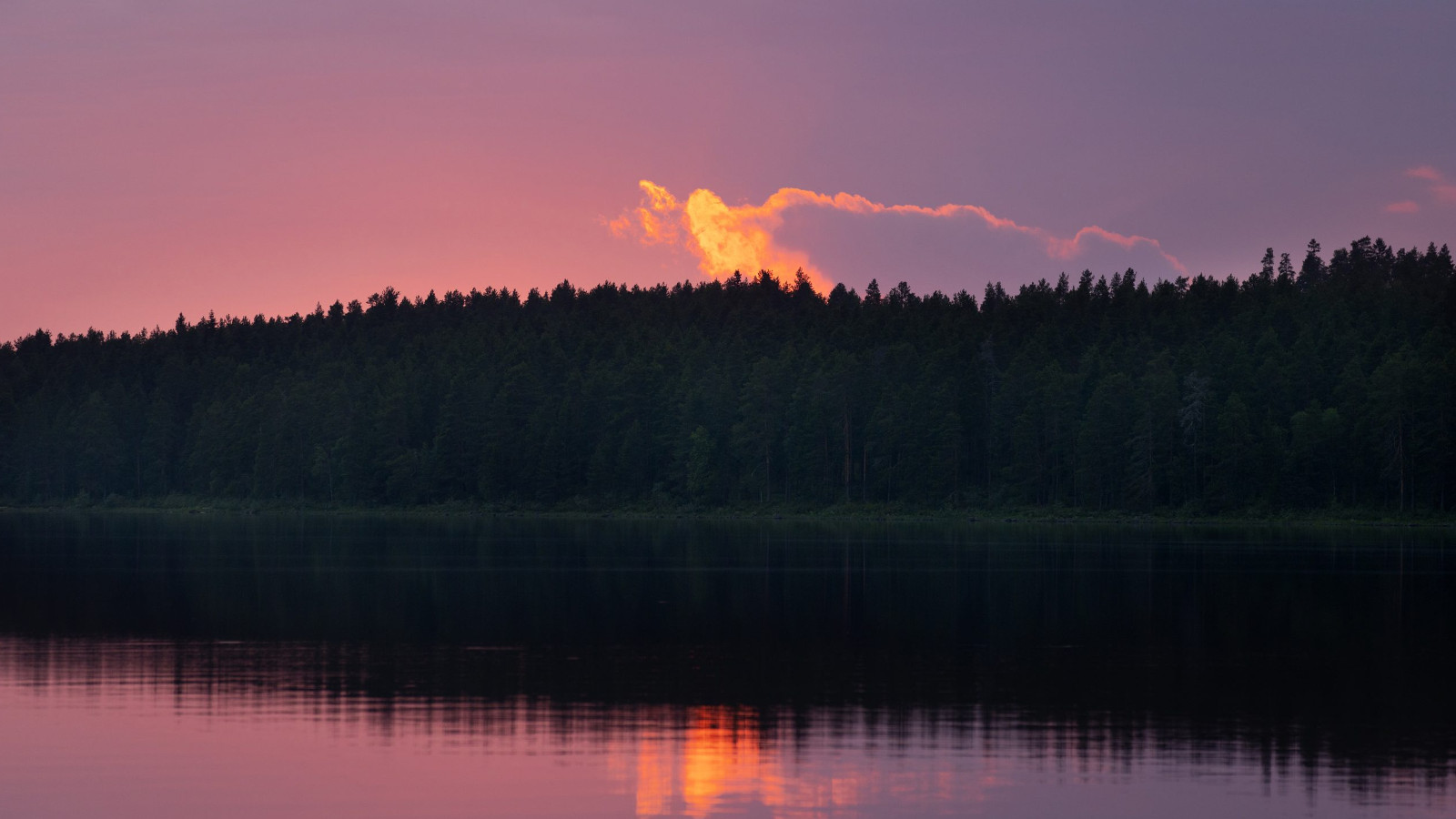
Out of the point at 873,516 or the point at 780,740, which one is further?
the point at 873,516

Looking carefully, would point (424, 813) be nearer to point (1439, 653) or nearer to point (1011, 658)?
point (1011, 658)

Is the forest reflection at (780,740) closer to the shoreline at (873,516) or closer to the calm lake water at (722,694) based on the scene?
the calm lake water at (722,694)

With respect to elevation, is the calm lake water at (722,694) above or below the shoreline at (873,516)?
above

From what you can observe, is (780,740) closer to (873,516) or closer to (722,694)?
(722,694)

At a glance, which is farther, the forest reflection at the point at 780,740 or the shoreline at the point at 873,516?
the shoreline at the point at 873,516

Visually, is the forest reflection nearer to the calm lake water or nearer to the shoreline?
the calm lake water

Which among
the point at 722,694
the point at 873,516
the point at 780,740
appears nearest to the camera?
the point at 780,740

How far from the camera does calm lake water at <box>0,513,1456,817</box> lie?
2278 cm

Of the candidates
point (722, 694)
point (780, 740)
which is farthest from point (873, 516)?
point (780, 740)

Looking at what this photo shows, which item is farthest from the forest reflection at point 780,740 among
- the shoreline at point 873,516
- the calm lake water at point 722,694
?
the shoreline at point 873,516

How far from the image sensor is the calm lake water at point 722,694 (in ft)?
74.7

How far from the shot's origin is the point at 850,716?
2916 centimetres

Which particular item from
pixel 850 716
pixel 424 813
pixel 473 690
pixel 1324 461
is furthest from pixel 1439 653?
pixel 1324 461

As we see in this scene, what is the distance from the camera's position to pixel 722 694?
31781 millimetres
